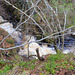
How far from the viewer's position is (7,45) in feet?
16.0

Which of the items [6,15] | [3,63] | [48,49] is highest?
[6,15]

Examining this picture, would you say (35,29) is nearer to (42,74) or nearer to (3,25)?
(3,25)

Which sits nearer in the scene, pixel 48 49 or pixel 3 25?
pixel 3 25

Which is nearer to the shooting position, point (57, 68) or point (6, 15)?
point (57, 68)

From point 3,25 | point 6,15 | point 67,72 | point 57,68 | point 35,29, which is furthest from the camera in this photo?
point 35,29

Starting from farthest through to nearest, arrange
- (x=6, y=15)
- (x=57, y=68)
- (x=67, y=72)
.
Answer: (x=6, y=15), (x=57, y=68), (x=67, y=72)

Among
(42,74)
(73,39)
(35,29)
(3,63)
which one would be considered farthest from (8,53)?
(73,39)

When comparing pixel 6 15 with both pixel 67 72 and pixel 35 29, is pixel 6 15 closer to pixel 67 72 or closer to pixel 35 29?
pixel 35 29

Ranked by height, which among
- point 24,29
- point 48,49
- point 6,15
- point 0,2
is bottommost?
point 48,49

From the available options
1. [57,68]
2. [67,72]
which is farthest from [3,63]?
[67,72]

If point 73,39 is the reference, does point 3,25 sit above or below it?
above

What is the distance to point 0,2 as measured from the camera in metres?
7.02

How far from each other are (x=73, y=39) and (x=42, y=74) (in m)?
7.50

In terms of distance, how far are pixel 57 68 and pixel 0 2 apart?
6.99 metres
